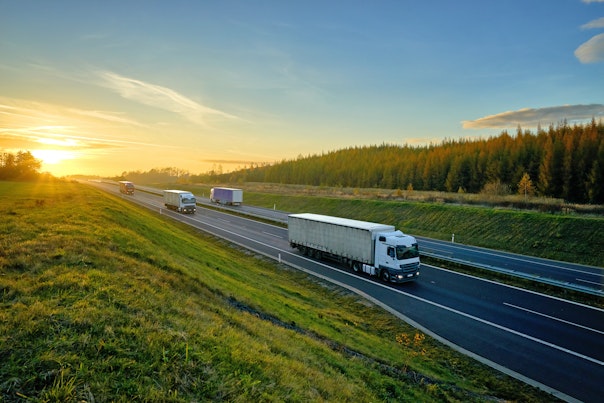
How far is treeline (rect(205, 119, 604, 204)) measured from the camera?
204 feet

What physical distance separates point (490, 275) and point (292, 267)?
1632 centimetres

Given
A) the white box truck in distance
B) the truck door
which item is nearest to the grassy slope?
the white box truck in distance

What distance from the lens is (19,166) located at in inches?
2190

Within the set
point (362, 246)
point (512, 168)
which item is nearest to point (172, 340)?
point (362, 246)

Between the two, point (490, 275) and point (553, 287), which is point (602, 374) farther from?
point (490, 275)

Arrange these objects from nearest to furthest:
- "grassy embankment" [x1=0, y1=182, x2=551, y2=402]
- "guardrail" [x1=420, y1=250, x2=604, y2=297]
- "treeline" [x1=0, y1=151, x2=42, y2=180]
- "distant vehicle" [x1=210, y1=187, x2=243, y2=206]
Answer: "grassy embankment" [x1=0, y1=182, x2=551, y2=402], "guardrail" [x1=420, y1=250, x2=604, y2=297], "treeline" [x1=0, y1=151, x2=42, y2=180], "distant vehicle" [x1=210, y1=187, x2=243, y2=206]

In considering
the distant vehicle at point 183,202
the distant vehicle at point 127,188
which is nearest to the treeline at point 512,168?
the distant vehicle at point 183,202

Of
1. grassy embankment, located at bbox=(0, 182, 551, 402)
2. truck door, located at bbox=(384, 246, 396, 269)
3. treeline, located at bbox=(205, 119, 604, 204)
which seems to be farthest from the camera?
treeline, located at bbox=(205, 119, 604, 204)

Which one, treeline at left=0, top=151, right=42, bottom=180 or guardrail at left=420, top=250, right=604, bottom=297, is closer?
guardrail at left=420, top=250, right=604, bottom=297

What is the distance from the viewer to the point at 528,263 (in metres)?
30.8

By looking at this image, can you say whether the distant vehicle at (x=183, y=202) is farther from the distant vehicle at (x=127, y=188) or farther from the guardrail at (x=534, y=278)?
the guardrail at (x=534, y=278)

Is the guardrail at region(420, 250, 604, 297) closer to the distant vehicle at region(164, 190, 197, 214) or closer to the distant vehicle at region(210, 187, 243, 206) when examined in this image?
the distant vehicle at region(164, 190, 197, 214)

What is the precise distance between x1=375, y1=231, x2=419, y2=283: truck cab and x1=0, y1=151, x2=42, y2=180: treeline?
63.4 meters

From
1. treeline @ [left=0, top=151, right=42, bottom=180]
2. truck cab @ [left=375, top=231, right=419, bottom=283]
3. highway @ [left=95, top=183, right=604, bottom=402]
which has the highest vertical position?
treeline @ [left=0, top=151, right=42, bottom=180]
